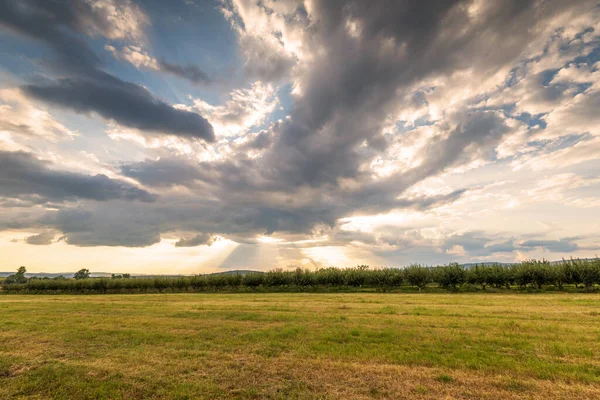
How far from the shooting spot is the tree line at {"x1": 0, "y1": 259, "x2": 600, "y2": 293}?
69.8 m

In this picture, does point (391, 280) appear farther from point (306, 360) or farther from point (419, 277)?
point (306, 360)

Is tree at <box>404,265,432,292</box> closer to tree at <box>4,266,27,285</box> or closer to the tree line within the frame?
the tree line

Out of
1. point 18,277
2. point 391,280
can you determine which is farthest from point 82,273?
point 391,280

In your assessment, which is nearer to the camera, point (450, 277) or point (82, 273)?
point (450, 277)

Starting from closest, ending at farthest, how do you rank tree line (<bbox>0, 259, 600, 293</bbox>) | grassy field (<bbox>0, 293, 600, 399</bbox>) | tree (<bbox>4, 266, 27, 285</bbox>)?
grassy field (<bbox>0, 293, 600, 399</bbox>)
tree line (<bbox>0, 259, 600, 293</bbox>)
tree (<bbox>4, 266, 27, 285</bbox>)

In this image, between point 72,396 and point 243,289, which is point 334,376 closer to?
point 72,396

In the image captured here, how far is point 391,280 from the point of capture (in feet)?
245

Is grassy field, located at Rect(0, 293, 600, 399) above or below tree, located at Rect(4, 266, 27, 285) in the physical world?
A: below

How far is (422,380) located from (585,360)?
7.90 metres

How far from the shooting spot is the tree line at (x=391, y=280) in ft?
229

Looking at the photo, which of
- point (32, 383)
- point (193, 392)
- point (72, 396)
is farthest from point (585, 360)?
point (32, 383)

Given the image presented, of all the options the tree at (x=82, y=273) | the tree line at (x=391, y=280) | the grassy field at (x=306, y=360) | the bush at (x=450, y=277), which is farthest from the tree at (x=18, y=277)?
the bush at (x=450, y=277)

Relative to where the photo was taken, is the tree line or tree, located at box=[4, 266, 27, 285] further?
tree, located at box=[4, 266, 27, 285]

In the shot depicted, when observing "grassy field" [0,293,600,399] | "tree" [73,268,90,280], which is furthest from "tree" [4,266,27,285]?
"grassy field" [0,293,600,399]
